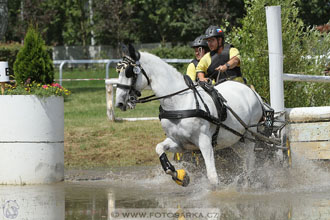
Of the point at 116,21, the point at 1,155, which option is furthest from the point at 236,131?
the point at 116,21

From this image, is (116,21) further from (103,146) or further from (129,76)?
(129,76)

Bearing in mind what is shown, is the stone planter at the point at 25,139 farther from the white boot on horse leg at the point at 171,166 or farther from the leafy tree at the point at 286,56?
the leafy tree at the point at 286,56

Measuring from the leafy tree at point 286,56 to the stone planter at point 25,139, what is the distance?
358cm

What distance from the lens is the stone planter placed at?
10453 millimetres

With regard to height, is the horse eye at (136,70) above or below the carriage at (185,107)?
above

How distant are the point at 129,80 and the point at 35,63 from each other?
9.91m

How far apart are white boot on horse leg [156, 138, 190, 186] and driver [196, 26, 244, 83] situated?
146 cm

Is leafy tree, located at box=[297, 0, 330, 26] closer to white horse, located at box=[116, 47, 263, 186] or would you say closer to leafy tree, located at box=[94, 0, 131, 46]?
leafy tree, located at box=[94, 0, 131, 46]

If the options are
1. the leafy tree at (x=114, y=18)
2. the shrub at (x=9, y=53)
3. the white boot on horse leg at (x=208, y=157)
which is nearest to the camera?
the white boot on horse leg at (x=208, y=157)

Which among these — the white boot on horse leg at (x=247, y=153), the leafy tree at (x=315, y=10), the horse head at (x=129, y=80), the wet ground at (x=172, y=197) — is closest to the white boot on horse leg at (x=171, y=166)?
the wet ground at (x=172, y=197)

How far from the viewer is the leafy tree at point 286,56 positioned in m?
11.9

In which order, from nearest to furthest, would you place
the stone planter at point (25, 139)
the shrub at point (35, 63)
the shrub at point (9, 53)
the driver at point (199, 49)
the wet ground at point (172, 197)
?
the wet ground at point (172, 197)
the stone planter at point (25, 139)
the driver at point (199, 49)
the shrub at point (35, 63)
the shrub at point (9, 53)

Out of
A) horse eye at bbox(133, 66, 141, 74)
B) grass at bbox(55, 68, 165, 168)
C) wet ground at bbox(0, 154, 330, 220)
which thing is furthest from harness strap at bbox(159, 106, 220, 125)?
grass at bbox(55, 68, 165, 168)

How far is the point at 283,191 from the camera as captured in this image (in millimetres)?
9359
